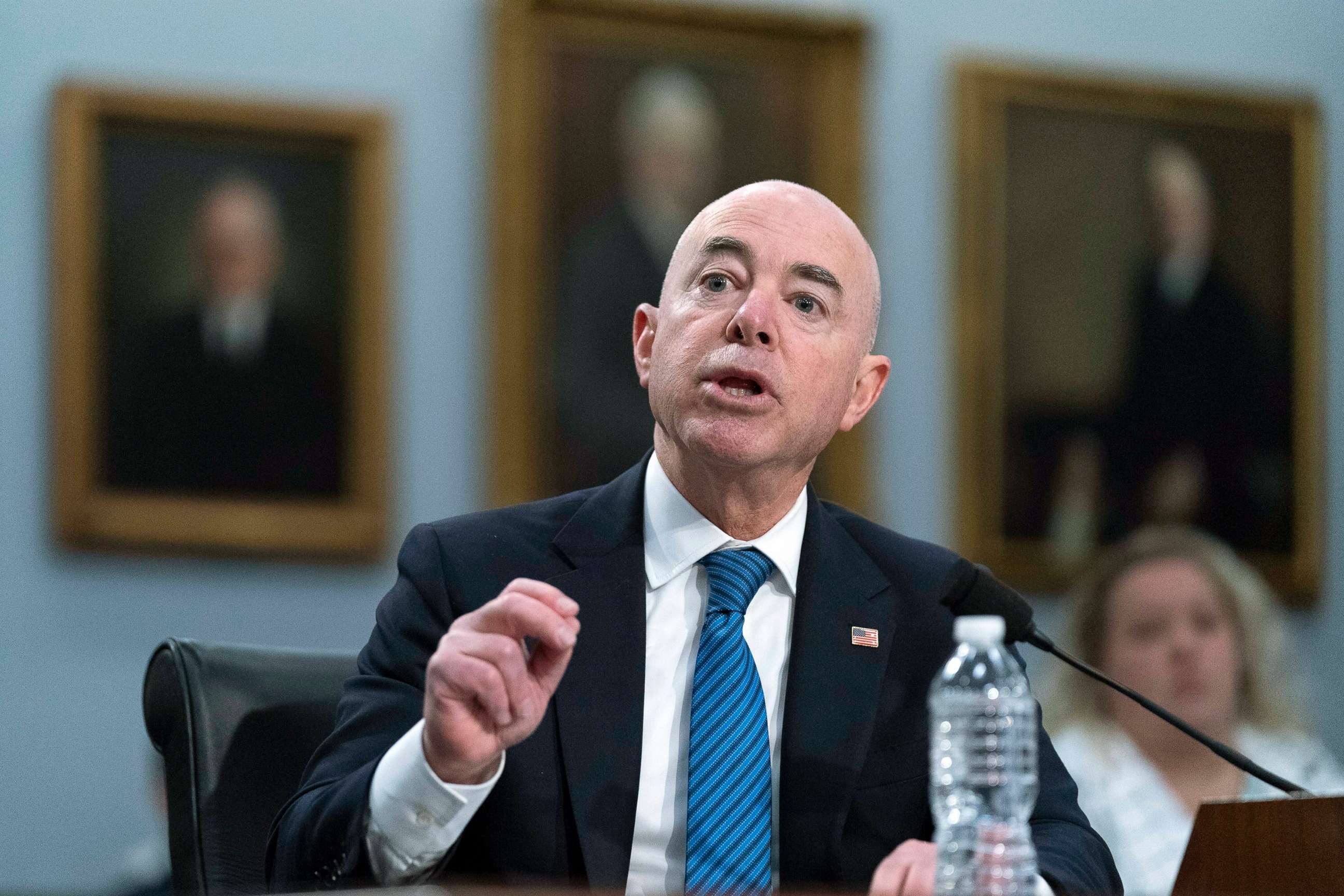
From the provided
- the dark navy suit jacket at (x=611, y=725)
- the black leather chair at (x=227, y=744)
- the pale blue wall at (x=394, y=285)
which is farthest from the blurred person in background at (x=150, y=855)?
the dark navy suit jacket at (x=611, y=725)

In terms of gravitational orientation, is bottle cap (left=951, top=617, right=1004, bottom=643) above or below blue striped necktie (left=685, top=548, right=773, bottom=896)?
above

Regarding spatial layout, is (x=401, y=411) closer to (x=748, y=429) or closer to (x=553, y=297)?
(x=553, y=297)

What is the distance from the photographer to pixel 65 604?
4.75 metres

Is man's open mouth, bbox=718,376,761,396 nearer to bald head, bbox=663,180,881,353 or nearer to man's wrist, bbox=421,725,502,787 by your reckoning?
bald head, bbox=663,180,881,353

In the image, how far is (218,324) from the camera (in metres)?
4.97

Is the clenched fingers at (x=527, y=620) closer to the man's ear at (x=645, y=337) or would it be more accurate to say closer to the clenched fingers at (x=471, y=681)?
the clenched fingers at (x=471, y=681)

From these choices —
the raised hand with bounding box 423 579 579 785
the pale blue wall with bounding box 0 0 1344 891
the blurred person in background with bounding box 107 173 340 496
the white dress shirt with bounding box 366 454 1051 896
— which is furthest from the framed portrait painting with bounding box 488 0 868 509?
the raised hand with bounding box 423 579 579 785

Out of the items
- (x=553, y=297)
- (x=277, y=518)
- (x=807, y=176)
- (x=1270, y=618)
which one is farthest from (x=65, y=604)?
(x=1270, y=618)

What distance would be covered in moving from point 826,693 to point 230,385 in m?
2.96

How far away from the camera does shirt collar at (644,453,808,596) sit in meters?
2.58

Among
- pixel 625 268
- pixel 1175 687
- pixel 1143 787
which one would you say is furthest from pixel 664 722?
pixel 625 268

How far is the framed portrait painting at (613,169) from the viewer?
524 centimetres

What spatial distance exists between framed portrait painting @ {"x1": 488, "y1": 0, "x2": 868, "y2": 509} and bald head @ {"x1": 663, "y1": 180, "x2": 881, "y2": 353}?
8.25ft

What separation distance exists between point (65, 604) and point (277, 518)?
1.99 ft
